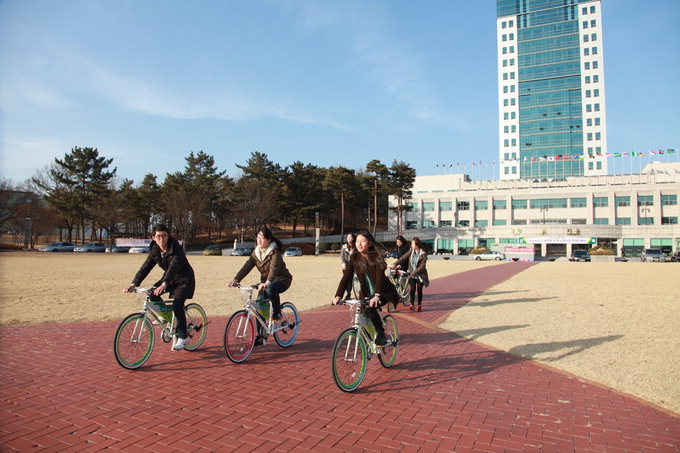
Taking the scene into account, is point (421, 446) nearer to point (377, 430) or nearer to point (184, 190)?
point (377, 430)

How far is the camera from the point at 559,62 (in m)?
99.3

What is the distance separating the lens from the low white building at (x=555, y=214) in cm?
6938

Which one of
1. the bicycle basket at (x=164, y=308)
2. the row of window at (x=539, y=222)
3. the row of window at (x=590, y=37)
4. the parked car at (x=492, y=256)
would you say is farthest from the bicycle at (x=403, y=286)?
the row of window at (x=590, y=37)

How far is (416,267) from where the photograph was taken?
33.8 feet

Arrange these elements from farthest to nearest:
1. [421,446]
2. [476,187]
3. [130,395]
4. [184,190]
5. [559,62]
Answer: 1. [559,62]
2. [476,187]
3. [184,190]
4. [130,395]
5. [421,446]

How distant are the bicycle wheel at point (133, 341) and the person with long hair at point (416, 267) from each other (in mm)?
6103

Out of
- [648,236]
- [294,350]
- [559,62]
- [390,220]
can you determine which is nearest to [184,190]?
[390,220]

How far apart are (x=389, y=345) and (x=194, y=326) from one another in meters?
2.77

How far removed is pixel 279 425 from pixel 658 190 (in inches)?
3378

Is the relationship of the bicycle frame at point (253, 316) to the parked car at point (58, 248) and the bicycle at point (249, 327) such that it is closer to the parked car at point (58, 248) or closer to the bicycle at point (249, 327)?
the bicycle at point (249, 327)

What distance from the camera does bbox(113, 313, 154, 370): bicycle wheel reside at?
5102 millimetres

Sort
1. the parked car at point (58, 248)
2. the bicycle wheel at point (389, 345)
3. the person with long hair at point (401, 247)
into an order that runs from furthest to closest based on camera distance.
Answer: the parked car at point (58, 248) → the person with long hair at point (401, 247) → the bicycle wheel at point (389, 345)

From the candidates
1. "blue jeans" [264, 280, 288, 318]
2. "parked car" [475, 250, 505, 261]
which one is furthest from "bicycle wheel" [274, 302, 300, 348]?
"parked car" [475, 250, 505, 261]

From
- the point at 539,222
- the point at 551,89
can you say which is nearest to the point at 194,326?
the point at 539,222
